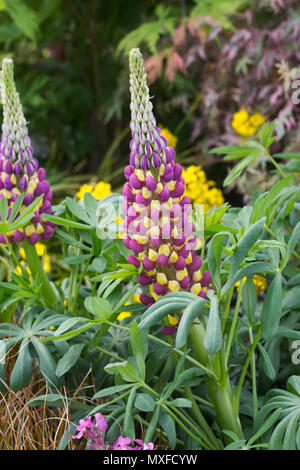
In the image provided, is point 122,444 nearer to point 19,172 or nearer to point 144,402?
point 144,402

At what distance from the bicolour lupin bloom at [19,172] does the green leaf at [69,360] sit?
0.27 metres

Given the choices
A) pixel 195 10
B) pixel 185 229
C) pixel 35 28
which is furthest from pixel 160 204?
pixel 35 28

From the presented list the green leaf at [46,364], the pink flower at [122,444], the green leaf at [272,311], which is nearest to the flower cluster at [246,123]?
the green leaf at [272,311]

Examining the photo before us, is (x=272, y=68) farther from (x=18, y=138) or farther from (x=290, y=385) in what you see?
(x=290, y=385)

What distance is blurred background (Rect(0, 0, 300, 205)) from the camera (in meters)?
2.29

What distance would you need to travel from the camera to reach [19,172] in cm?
118

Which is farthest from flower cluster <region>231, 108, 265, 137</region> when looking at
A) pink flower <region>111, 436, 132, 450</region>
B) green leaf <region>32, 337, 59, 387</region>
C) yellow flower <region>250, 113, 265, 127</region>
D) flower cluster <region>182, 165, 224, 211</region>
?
pink flower <region>111, 436, 132, 450</region>

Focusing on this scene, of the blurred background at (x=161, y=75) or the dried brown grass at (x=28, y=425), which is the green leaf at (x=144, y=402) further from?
the blurred background at (x=161, y=75)

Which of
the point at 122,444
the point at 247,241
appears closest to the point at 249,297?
the point at 247,241

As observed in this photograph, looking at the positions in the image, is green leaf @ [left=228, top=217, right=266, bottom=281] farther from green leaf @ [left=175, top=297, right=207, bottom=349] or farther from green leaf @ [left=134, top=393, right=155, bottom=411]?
green leaf @ [left=134, top=393, right=155, bottom=411]

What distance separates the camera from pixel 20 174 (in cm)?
119

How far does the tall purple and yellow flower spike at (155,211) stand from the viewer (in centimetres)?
97

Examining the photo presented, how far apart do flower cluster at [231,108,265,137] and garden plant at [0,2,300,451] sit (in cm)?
86
